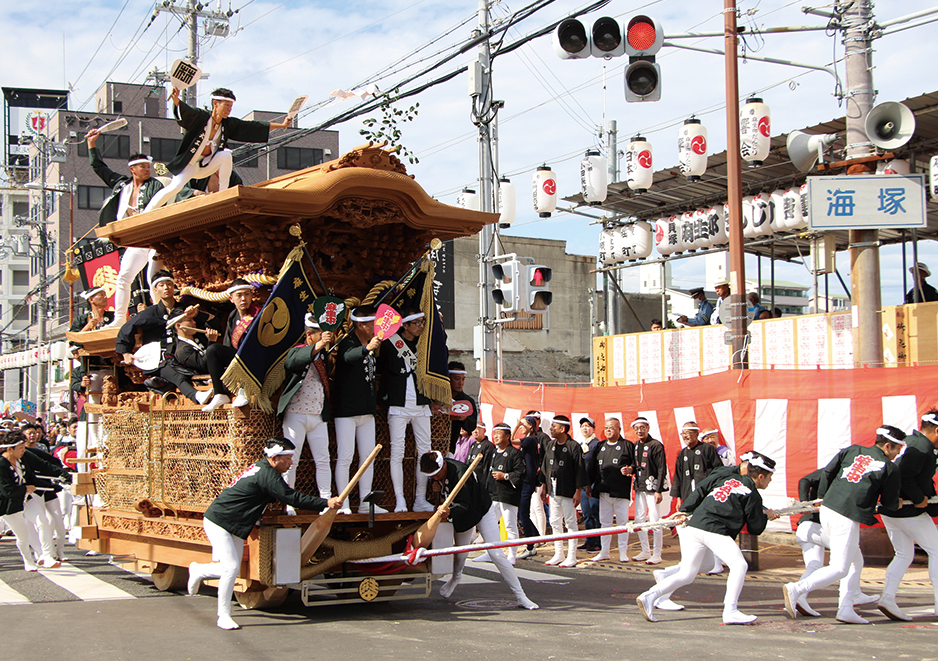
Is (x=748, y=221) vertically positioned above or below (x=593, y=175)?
below

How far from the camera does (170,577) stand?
9.69 metres

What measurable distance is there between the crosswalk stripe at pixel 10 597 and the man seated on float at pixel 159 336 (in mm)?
2415

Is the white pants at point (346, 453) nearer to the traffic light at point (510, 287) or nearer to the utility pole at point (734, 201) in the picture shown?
the utility pole at point (734, 201)

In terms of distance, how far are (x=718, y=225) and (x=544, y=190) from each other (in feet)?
11.9

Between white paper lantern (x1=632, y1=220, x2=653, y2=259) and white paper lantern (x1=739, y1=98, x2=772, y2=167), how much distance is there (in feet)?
13.1

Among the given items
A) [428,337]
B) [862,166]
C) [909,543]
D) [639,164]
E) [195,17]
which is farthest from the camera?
[195,17]

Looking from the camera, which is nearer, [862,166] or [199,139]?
[199,139]

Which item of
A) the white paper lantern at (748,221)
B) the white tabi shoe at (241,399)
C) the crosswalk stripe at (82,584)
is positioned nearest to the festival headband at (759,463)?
the white tabi shoe at (241,399)

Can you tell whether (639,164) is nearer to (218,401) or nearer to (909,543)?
(909,543)

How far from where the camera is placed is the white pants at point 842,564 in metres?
8.03

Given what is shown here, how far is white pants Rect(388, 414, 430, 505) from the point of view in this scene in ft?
28.6

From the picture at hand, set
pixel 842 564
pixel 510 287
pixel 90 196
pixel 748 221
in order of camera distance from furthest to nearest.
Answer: pixel 90 196, pixel 748 221, pixel 510 287, pixel 842 564

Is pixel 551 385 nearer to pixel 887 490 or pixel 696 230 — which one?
pixel 696 230

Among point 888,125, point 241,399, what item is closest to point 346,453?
point 241,399
